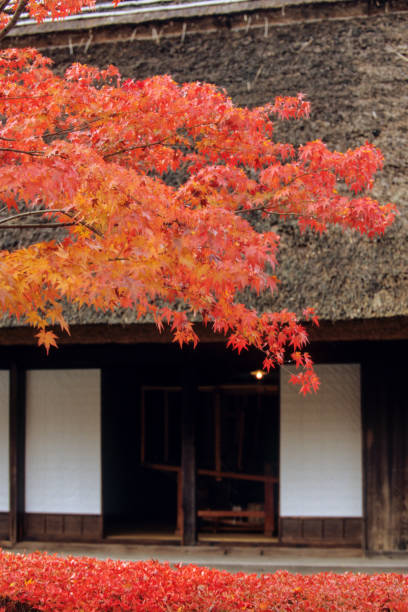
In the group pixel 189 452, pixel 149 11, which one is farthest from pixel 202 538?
pixel 149 11

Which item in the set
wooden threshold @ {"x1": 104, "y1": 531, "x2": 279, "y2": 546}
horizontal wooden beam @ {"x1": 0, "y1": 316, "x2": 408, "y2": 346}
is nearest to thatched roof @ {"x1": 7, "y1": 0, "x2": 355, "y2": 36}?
horizontal wooden beam @ {"x1": 0, "y1": 316, "x2": 408, "y2": 346}

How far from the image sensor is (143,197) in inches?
143

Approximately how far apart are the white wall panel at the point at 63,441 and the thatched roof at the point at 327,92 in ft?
4.77

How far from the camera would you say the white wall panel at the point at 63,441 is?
25.3 feet

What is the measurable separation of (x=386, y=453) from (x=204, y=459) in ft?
8.29

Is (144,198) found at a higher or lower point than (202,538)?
higher

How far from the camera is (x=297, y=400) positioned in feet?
24.5

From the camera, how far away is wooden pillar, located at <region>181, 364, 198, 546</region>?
7441 millimetres

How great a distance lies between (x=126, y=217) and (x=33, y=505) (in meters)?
5.44

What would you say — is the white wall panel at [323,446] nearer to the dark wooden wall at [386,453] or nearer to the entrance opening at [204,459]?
the dark wooden wall at [386,453]

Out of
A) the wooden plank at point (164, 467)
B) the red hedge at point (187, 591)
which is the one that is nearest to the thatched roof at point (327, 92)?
the wooden plank at point (164, 467)

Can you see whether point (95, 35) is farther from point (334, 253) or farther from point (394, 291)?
point (394, 291)

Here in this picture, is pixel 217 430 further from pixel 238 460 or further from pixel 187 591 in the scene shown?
pixel 187 591

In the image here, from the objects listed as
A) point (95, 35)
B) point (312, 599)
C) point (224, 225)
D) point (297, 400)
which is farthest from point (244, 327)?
point (95, 35)
